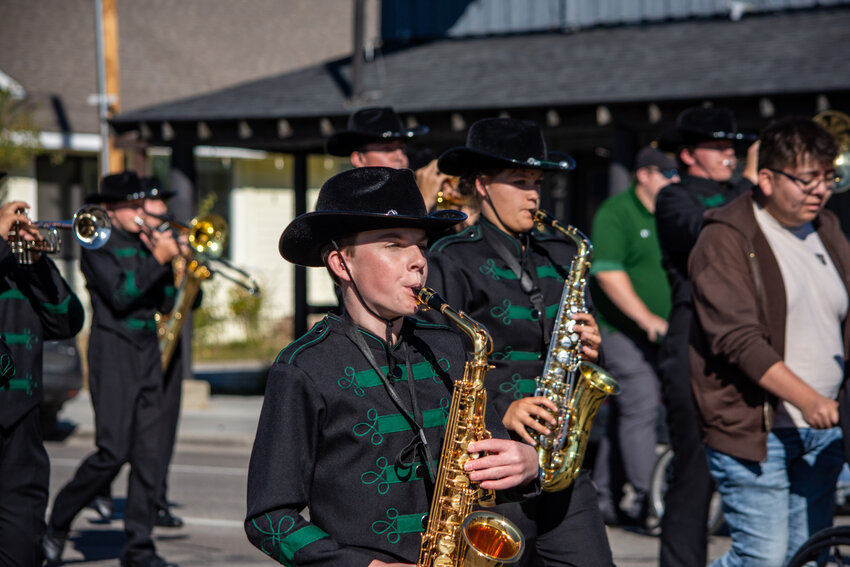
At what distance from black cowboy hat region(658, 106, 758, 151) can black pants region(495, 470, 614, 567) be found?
98.2 inches

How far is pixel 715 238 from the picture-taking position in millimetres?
4492

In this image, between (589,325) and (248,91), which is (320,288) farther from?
(589,325)

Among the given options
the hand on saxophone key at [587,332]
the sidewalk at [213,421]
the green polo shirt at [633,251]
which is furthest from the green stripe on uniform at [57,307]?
the sidewalk at [213,421]

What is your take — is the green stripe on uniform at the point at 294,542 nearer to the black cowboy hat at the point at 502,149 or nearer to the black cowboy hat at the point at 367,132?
the black cowboy hat at the point at 502,149

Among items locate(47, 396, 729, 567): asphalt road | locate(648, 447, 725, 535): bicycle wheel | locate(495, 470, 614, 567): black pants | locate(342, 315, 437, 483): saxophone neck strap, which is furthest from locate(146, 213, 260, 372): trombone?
locate(342, 315, 437, 483): saxophone neck strap

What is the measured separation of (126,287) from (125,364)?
48cm

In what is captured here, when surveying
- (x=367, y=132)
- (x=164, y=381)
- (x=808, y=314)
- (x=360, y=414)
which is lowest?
(x=164, y=381)

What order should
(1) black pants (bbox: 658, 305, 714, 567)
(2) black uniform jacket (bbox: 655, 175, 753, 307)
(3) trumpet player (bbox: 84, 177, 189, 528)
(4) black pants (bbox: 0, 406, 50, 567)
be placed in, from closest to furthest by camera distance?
(4) black pants (bbox: 0, 406, 50, 567)
(1) black pants (bbox: 658, 305, 714, 567)
(2) black uniform jacket (bbox: 655, 175, 753, 307)
(3) trumpet player (bbox: 84, 177, 189, 528)

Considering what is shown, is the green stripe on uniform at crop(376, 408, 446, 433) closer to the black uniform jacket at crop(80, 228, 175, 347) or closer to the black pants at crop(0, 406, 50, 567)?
the black pants at crop(0, 406, 50, 567)

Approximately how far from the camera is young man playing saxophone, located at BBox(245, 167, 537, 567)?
2.87 metres

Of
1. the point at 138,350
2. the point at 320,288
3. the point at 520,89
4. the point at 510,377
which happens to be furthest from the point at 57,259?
the point at 510,377

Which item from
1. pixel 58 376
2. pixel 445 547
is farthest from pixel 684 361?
pixel 58 376

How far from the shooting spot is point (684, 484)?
5.34m

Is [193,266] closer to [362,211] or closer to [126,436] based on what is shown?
[126,436]
